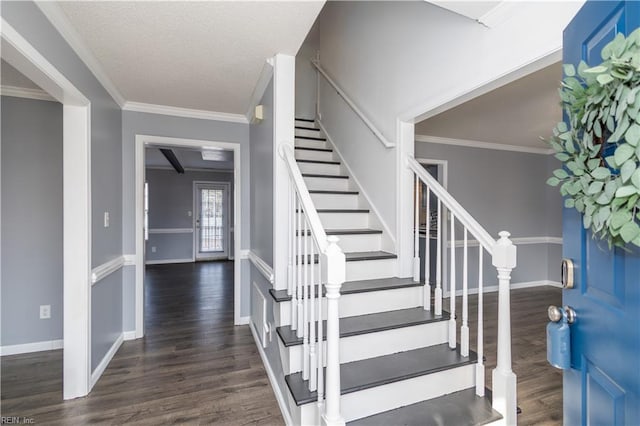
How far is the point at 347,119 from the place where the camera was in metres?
3.31

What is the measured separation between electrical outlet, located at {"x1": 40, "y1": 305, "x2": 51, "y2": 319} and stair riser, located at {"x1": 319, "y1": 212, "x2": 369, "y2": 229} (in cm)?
263

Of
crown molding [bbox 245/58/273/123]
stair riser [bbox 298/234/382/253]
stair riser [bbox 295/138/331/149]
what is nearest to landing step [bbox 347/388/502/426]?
stair riser [bbox 298/234/382/253]

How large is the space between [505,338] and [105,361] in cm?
294

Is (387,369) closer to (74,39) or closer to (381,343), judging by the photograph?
(381,343)

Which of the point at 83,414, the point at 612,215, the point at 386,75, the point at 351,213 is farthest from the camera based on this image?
the point at 351,213

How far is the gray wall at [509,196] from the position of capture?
15.2 feet

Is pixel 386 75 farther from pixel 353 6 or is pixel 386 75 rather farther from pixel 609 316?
pixel 609 316

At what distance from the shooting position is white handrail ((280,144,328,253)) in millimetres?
1469

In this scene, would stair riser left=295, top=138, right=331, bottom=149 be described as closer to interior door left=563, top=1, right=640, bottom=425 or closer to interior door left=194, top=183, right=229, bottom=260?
interior door left=563, top=1, right=640, bottom=425

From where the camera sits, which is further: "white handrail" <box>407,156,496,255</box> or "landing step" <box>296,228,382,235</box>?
"landing step" <box>296,228,382,235</box>

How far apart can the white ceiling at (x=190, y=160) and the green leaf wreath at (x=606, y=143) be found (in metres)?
5.61

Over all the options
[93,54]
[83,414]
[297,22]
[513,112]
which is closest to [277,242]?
[297,22]

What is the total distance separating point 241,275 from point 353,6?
10.4 ft

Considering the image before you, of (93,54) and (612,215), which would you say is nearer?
(612,215)
